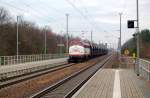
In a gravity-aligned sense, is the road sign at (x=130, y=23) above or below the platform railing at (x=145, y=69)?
above

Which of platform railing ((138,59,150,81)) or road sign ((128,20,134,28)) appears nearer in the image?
platform railing ((138,59,150,81))

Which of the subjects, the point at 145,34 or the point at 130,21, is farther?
the point at 145,34

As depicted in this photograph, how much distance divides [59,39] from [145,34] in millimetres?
48129

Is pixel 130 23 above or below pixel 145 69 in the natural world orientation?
above

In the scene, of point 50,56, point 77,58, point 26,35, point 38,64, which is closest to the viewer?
point 38,64

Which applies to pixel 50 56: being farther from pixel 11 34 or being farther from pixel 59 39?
pixel 59 39

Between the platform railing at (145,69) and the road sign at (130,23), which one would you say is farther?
the road sign at (130,23)

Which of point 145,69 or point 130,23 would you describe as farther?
point 130,23

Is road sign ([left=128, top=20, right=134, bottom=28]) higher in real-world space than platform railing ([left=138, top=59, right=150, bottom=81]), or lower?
higher

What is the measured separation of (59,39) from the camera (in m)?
97.9

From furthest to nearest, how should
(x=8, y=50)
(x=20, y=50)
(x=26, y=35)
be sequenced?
(x=26, y=35)
(x=20, y=50)
(x=8, y=50)

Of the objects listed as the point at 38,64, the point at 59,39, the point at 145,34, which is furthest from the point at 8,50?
the point at 145,34

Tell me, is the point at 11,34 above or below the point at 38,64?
above

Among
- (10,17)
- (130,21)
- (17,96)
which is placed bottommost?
(17,96)
